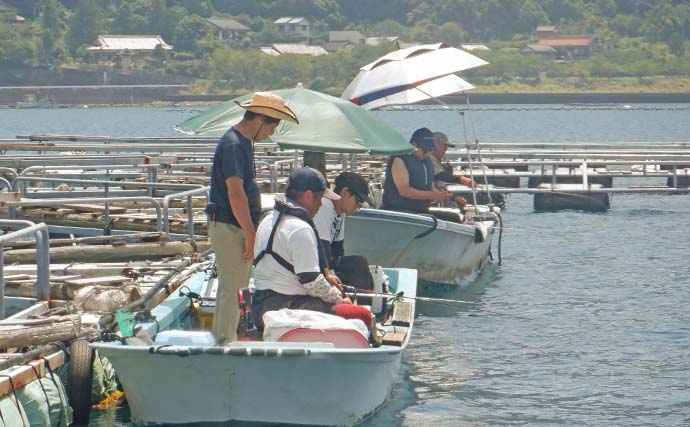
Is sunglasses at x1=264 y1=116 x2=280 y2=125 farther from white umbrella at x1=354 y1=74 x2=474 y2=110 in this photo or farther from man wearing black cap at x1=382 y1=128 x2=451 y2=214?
white umbrella at x1=354 y1=74 x2=474 y2=110

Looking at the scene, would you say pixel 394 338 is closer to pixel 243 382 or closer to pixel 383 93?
pixel 243 382

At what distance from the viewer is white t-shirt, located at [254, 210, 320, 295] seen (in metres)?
9.96

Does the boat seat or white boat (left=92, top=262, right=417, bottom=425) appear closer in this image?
white boat (left=92, top=262, right=417, bottom=425)

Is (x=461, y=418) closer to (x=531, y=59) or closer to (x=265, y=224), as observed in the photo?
(x=265, y=224)

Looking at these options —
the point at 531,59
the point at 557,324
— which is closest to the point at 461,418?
the point at 557,324

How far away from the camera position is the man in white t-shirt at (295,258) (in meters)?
10.0

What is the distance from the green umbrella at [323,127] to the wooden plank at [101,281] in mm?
1784

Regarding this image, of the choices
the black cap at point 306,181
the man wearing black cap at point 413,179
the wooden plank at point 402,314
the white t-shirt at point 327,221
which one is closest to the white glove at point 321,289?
the black cap at point 306,181

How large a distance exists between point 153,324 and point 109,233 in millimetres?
7484

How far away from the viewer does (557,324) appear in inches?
668

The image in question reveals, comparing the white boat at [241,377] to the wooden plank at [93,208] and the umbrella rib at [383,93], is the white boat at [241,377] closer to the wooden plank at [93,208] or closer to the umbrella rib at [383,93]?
the umbrella rib at [383,93]

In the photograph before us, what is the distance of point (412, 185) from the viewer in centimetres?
1748

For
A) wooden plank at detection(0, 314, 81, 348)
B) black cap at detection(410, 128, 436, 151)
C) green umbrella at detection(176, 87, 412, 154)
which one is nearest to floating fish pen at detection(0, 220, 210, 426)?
wooden plank at detection(0, 314, 81, 348)

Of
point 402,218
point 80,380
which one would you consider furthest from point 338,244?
point 402,218
